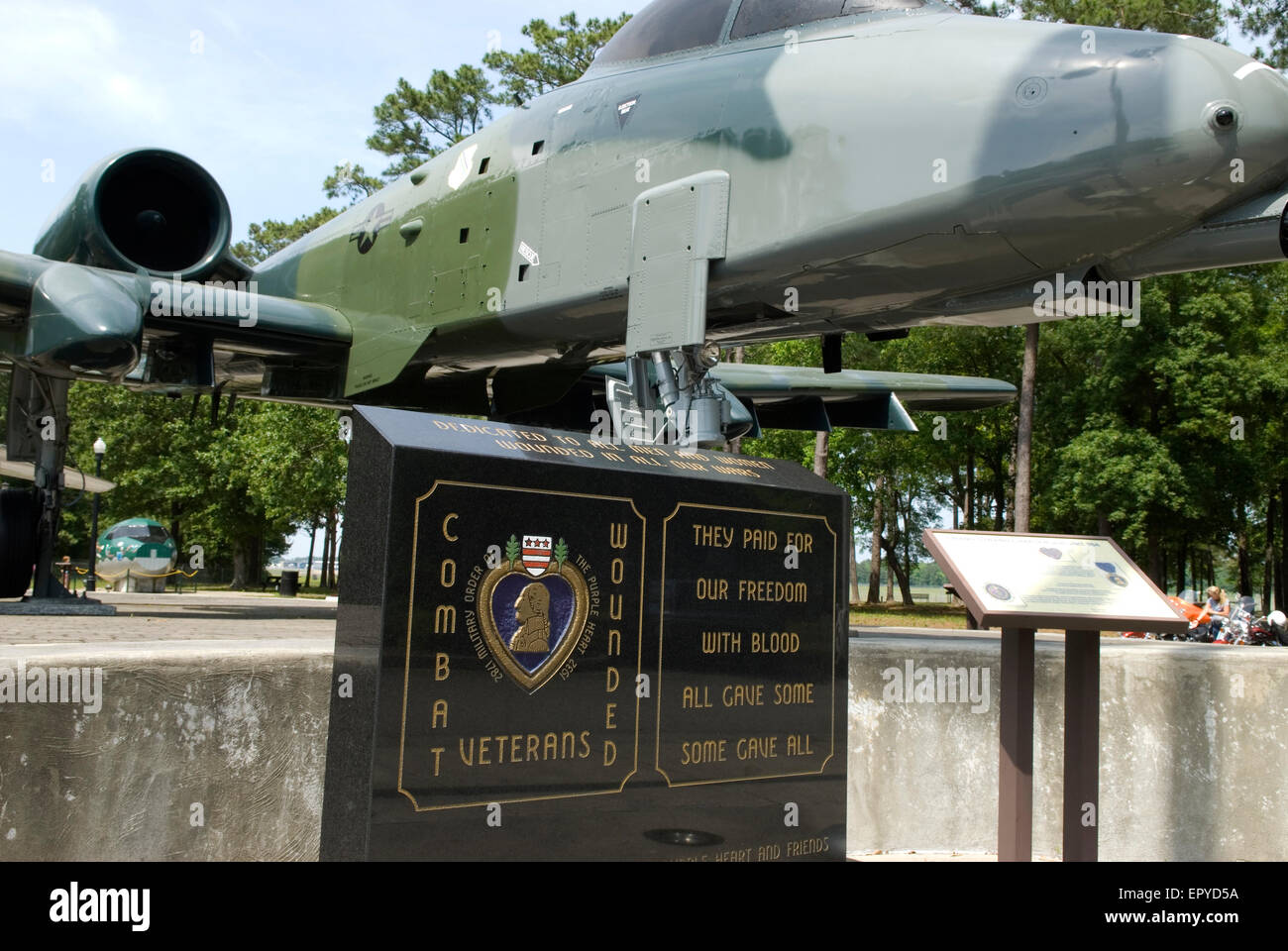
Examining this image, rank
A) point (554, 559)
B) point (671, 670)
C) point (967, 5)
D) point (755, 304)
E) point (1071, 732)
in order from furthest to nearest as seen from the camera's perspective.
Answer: point (967, 5) < point (755, 304) < point (1071, 732) < point (671, 670) < point (554, 559)

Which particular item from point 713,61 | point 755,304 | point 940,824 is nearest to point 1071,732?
point 940,824

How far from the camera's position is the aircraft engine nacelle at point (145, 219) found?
35.6 feet

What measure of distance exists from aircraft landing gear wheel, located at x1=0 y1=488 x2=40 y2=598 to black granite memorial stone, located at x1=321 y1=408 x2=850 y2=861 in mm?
9693

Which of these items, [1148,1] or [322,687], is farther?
[1148,1]

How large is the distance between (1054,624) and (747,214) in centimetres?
310

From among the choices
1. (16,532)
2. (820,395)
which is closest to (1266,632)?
(820,395)

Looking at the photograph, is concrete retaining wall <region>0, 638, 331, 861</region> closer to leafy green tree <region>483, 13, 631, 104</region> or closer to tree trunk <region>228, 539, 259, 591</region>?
leafy green tree <region>483, 13, 631, 104</region>

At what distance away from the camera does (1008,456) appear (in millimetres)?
39156

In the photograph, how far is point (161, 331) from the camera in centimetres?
1043

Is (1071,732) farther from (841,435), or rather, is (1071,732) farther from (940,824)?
(841,435)

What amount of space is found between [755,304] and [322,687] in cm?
349

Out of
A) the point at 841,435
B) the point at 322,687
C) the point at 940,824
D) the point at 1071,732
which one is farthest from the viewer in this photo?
the point at 841,435

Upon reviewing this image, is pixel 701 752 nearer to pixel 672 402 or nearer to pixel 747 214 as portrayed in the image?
pixel 672 402

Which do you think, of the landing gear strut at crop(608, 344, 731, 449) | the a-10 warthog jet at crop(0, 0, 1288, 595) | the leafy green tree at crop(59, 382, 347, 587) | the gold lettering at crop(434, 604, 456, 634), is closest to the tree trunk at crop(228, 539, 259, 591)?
the leafy green tree at crop(59, 382, 347, 587)
